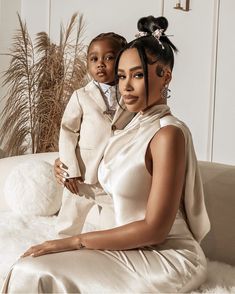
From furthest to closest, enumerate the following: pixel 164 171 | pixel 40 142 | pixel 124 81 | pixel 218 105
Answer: pixel 40 142 < pixel 218 105 < pixel 124 81 < pixel 164 171

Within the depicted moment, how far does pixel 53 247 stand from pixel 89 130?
829 mm

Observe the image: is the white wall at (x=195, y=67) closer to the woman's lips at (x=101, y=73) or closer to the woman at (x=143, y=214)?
the woman's lips at (x=101, y=73)

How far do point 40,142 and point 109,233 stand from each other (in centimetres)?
305

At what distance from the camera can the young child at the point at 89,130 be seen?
2195mm

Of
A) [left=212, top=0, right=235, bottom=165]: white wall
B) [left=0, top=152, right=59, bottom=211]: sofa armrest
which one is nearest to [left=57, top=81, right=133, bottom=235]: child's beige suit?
[left=0, top=152, right=59, bottom=211]: sofa armrest

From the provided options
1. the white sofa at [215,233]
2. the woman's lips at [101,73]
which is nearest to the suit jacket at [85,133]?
the woman's lips at [101,73]

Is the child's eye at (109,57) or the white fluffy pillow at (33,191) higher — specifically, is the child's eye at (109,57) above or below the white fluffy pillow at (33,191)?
above

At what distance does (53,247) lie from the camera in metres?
1.53

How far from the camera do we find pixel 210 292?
1729 millimetres

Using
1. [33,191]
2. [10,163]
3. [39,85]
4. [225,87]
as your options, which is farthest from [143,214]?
[39,85]

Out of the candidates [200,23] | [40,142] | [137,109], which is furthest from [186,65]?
[137,109]

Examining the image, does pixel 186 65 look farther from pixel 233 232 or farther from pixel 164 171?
pixel 164 171

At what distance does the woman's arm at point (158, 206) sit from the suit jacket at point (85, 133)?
0.70m

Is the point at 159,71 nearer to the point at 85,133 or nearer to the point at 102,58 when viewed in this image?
the point at 102,58
